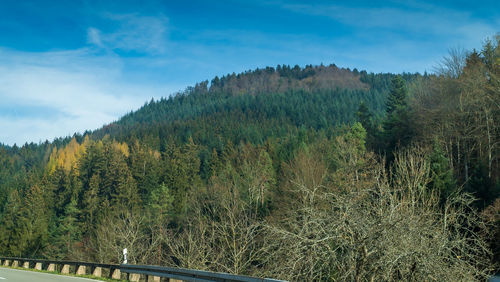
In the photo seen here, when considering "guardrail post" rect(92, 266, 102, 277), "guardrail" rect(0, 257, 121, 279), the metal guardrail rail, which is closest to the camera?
the metal guardrail rail

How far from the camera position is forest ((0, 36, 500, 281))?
9.98m

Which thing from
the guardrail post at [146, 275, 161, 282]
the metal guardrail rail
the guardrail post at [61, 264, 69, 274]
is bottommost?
the guardrail post at [61, 264, 69, 274]

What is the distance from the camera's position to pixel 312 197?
38.6 feet

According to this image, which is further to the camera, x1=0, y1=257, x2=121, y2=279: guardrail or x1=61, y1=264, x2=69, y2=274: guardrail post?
x1=61, y1=264, x2=69, y2=274: guardrail post

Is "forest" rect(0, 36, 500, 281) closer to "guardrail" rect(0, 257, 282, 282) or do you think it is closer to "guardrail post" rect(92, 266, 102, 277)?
"guardrail" rect(0, 257, 282, 282)

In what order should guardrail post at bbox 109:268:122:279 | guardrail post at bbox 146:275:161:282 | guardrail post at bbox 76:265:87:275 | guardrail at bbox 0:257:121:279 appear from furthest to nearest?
guardrail post at bbox 76:265:87:275 < guardrail at bbox 0:257:121:279 < guardrail post at bbox 109:268:122:279 < guardrail post at bbox 146:275:161:282

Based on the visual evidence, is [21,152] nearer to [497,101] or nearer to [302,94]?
[302,94]

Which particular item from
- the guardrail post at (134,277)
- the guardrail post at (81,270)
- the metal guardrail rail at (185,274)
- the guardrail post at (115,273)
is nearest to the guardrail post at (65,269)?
the guardrail post at (81,270)

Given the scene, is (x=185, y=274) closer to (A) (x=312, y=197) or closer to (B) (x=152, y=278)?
(B) (x=152, y=278)

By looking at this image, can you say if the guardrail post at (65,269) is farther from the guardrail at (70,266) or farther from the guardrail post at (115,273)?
the guardrail post at (115,273)

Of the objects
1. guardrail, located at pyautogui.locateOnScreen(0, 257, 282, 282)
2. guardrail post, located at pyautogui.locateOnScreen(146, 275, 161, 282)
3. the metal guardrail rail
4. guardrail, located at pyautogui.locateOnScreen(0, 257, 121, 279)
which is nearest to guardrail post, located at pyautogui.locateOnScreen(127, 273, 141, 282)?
guardrail, located at pyautogui.locateOnScreen(0, 257, 282, 282)

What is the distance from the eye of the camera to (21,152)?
194m

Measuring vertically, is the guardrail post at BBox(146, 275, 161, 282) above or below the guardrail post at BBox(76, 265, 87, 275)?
above

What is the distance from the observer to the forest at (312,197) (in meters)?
9.98
